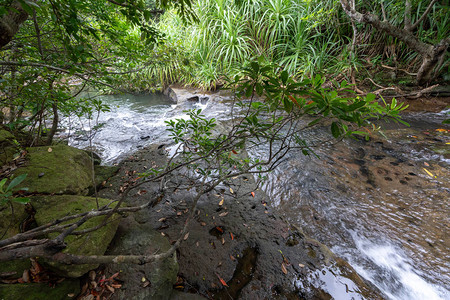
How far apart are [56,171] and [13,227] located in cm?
67

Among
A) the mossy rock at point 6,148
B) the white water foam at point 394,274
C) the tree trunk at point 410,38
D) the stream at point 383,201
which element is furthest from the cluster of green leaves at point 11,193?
the tree trunk at point 410,38

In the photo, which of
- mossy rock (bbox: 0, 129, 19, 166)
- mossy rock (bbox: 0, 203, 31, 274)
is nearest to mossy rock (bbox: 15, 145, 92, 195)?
mossy rock (bbox: 0, 129, 19, 166)

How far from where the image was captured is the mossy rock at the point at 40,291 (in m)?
0.92

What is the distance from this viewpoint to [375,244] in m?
1.53

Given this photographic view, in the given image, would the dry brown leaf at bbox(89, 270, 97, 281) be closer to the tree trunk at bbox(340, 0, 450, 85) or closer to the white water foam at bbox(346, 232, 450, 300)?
the white water foam at bbox(346, 232, 450, 300)

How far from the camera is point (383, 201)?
1876 millimetres

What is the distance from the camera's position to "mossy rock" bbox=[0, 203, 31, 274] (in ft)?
3.42

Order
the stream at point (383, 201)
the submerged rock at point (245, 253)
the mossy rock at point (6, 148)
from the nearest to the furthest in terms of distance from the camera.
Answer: the submerged rock at point (245, 253) → the stream at point (383, 201) → the mossy rock at point (6, 148)

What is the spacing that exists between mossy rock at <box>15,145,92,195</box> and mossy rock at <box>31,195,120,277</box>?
18 centimetres

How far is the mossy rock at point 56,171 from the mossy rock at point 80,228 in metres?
0.18

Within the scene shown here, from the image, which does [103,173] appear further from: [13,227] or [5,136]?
[13,227]

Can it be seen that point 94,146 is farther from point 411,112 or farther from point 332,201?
point 411,112

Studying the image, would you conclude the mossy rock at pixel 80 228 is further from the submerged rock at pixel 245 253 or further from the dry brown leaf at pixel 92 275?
the submerged rock at pixel 245 253

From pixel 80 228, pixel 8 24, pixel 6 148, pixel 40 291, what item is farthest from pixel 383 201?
pixel 6 148
